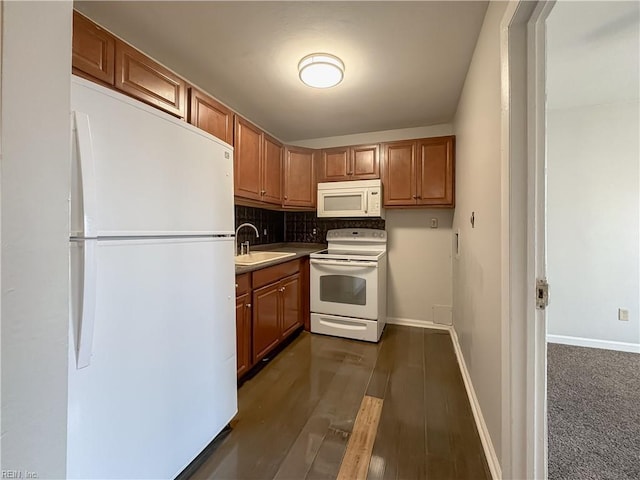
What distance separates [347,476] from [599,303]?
114 inches

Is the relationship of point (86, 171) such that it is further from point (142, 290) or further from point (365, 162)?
point (365, 162)

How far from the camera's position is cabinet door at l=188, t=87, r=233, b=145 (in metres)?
1.93

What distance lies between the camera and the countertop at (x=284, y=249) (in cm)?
203

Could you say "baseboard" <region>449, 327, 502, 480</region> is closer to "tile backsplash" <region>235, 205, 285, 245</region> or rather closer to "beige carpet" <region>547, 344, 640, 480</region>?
"beige carpet" <region>547, 344, 640, 480</region>

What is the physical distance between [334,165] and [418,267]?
1564mm

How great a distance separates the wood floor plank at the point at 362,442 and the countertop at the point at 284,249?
1214 mm

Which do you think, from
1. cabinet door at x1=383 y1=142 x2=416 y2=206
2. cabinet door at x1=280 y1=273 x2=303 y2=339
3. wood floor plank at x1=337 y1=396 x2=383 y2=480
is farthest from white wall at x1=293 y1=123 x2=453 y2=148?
wood floor plank at x1=337 y1=396 x2=383 y2=480

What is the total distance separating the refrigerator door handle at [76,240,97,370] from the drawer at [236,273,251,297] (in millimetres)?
1070

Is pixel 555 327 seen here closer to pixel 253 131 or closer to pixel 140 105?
pixel 253 131

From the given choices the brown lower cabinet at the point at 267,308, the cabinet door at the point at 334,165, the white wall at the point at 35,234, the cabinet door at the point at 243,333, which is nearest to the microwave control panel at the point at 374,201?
the cabinet door at the point at 334,165

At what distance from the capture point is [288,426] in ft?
5.19

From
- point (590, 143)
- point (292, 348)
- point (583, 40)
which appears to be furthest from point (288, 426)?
point (590, 143)

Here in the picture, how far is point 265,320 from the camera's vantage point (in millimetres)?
2291

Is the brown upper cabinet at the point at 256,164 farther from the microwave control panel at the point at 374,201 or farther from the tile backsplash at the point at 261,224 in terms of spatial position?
the microwave control panel at the point at 374,201
